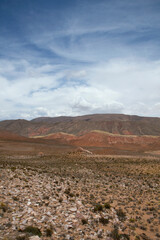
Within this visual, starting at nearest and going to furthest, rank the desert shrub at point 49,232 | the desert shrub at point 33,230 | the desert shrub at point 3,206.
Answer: the desert shrub at point 33,230
the desert shrub at point 49,232
the desert shrub at point 3,206

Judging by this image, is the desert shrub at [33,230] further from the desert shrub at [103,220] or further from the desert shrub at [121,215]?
the desert shrub at [121,215]

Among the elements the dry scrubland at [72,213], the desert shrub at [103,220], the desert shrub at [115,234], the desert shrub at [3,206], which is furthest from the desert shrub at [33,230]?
the desert shrub at [103,220]

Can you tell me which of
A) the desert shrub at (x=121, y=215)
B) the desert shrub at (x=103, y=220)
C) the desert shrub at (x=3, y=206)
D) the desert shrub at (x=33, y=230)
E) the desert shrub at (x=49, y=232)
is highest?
the desert shrub at (x=3, y=206)

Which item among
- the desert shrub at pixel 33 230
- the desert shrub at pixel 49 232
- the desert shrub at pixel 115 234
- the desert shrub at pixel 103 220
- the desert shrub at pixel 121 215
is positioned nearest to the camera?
the desert shrub at pixel 33 230

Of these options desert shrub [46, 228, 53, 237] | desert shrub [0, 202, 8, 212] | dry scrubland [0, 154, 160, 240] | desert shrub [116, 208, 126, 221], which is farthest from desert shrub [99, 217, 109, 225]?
desert shrub [0, 202, 8, 212]

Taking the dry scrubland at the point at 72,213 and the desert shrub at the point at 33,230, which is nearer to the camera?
the desert shrub at the point at 33,230

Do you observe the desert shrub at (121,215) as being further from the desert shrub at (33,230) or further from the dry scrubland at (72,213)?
the desert shrub at (33,230)

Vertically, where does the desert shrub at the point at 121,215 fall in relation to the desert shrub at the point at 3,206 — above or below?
below

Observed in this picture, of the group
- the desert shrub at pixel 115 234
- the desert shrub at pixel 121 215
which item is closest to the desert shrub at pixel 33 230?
the desert shrub at pixel 115 234

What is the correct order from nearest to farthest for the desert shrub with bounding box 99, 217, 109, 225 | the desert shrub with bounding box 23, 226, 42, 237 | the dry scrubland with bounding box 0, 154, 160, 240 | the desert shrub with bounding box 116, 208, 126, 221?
the desert shrub with bounding box 23, 226, 42, 237 → the dry scrubland with bounding box 0, 154, 160, 240 → the desert shrub with bounding box 99, 217, 109, 225 → the desert shrub with bounding box 116, 208, 126, 221

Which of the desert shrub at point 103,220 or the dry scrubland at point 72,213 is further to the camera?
the desert shrub at point 103,220

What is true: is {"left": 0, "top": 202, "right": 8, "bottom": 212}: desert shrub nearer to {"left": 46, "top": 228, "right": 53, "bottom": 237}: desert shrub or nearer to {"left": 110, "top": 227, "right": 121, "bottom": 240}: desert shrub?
{"left": 46, "top": 228, "right": 53, "bottom": 237}: desert shrub

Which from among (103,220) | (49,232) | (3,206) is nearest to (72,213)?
(103,220)

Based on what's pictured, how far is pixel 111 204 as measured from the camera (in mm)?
13242
